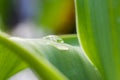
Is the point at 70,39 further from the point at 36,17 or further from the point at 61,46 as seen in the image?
the point at 36,17

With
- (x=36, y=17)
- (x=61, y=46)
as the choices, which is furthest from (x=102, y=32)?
(x=36, y=17)

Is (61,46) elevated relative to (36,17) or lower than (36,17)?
elevated

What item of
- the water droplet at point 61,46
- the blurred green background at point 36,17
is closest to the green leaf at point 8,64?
the water droplet at point 61,46

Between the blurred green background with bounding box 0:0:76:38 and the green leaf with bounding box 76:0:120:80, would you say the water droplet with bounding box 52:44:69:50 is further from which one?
the blurred green background with bounding box 0:0:76:38

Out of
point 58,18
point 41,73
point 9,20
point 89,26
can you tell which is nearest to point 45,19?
point 58,18

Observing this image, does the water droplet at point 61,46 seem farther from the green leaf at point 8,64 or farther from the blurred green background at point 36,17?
the blurred green background at point 36,17

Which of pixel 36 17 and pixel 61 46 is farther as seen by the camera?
pixel 36 17
